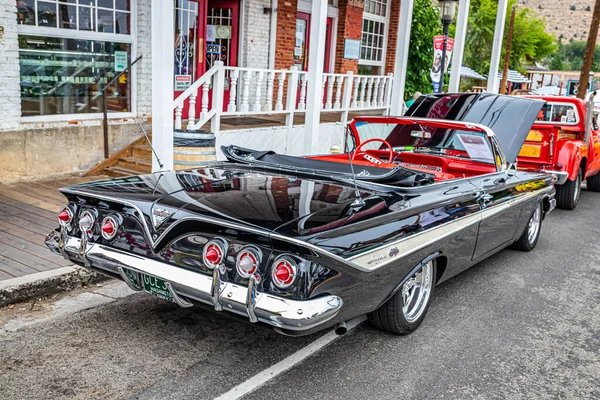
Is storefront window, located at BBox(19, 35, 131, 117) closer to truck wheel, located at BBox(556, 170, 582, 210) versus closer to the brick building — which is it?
the brick building

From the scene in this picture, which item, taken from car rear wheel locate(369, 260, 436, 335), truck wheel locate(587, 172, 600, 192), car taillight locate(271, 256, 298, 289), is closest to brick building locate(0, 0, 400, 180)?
car rear wheel locate(369, 260, 436, 335)

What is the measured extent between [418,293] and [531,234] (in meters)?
3.00

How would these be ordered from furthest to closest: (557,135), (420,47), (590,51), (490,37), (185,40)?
(490,37), (590,51), (420,47), (185,40), (557,135)

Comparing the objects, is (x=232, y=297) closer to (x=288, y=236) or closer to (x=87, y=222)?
(x=288, y=236)

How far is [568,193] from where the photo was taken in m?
9.52

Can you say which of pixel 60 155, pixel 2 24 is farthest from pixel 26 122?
pixel 2 24

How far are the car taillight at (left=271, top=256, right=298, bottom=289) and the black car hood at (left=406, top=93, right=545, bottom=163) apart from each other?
160 inches

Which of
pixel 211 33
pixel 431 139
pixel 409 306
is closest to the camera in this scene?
pixel 409 306

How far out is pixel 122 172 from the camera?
873 centimetres

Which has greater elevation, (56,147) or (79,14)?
(79,14)

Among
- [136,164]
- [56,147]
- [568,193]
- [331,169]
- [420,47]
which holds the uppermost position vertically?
[420,47]

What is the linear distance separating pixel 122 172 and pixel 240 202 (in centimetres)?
551

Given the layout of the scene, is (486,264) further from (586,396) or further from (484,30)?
(484,30)

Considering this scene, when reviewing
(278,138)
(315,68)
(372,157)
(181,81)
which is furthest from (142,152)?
(372,157)
